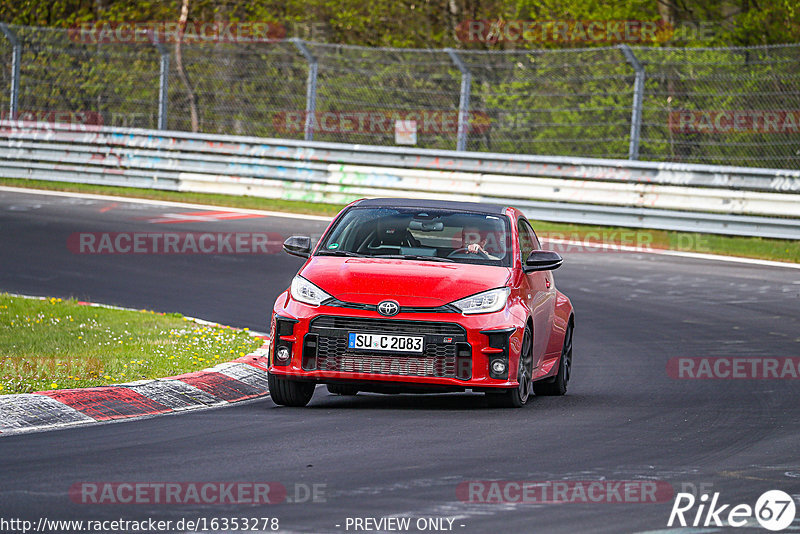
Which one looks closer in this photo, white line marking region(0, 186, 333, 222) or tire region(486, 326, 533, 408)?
tire region(486, 326, 533, 408)

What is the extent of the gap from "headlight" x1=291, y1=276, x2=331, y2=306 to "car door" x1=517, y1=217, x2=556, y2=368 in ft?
4.93

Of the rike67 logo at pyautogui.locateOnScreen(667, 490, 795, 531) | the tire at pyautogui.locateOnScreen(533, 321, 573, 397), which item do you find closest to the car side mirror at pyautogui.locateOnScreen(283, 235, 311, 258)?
the tire at pyautogui.locateOnScreen(533, 321, 573, 397)

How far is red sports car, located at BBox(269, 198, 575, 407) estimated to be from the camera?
9.02 meters

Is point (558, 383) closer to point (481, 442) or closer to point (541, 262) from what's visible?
point (541, 262)

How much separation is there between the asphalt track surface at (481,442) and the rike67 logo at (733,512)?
0.08 meters

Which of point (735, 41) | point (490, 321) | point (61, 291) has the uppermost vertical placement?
point (735, 41)

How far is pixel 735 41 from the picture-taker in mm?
31297

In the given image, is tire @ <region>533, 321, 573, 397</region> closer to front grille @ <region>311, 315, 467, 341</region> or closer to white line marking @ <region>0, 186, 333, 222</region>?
front grille @ <region>311, 315, 467, 341</region>

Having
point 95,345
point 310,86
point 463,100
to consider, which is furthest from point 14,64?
point 95,345

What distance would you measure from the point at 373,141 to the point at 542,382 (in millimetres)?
14921

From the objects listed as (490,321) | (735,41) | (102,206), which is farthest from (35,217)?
(735,41)

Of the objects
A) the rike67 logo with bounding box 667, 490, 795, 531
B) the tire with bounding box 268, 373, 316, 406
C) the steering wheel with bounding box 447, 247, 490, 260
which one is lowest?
the tire with bounding box 268, 373, 316, 406

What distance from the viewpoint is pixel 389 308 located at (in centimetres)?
902

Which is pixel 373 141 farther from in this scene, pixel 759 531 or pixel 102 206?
pixel 759 531
